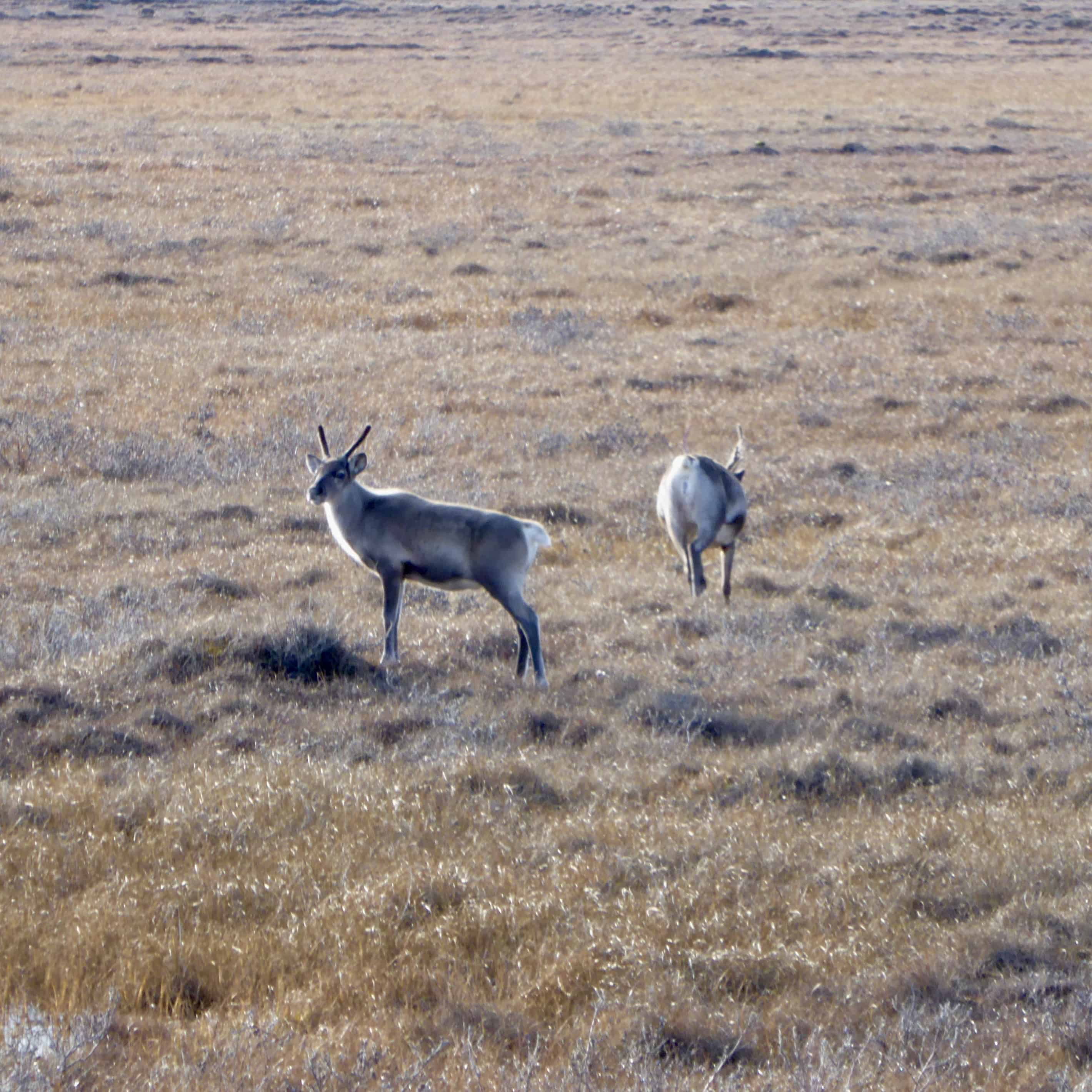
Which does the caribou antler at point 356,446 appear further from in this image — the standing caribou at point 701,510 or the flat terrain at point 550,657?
the standing caribou at point 701,510

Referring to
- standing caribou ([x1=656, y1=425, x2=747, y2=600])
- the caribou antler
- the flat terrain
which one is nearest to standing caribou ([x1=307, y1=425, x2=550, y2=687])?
the caribou antler

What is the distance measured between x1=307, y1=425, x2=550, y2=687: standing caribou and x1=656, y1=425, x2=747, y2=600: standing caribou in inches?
63.5

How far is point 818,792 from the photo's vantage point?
6.25 metres

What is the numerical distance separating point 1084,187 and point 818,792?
78.7ft

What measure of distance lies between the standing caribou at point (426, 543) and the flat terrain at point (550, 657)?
356 mm

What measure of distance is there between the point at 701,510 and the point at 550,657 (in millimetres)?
1735

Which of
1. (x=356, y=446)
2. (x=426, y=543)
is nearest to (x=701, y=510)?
(x=426, y=543)

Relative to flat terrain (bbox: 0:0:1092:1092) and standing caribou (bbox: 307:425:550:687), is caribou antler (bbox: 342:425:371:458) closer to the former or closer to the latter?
standing caribou (bbox: 307:425:550:687)

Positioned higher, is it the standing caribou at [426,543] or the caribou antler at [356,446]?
the caribou antler at [356,446]

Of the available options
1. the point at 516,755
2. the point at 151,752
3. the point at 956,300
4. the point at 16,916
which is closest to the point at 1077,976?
the point at 516,755

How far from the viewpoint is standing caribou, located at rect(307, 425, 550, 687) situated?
7.72m

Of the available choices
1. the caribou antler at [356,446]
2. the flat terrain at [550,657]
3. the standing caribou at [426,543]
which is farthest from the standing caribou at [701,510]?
the caribou antler at [356,446]

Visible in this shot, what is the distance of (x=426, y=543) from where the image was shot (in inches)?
310

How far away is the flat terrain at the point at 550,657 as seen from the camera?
4453 mm
